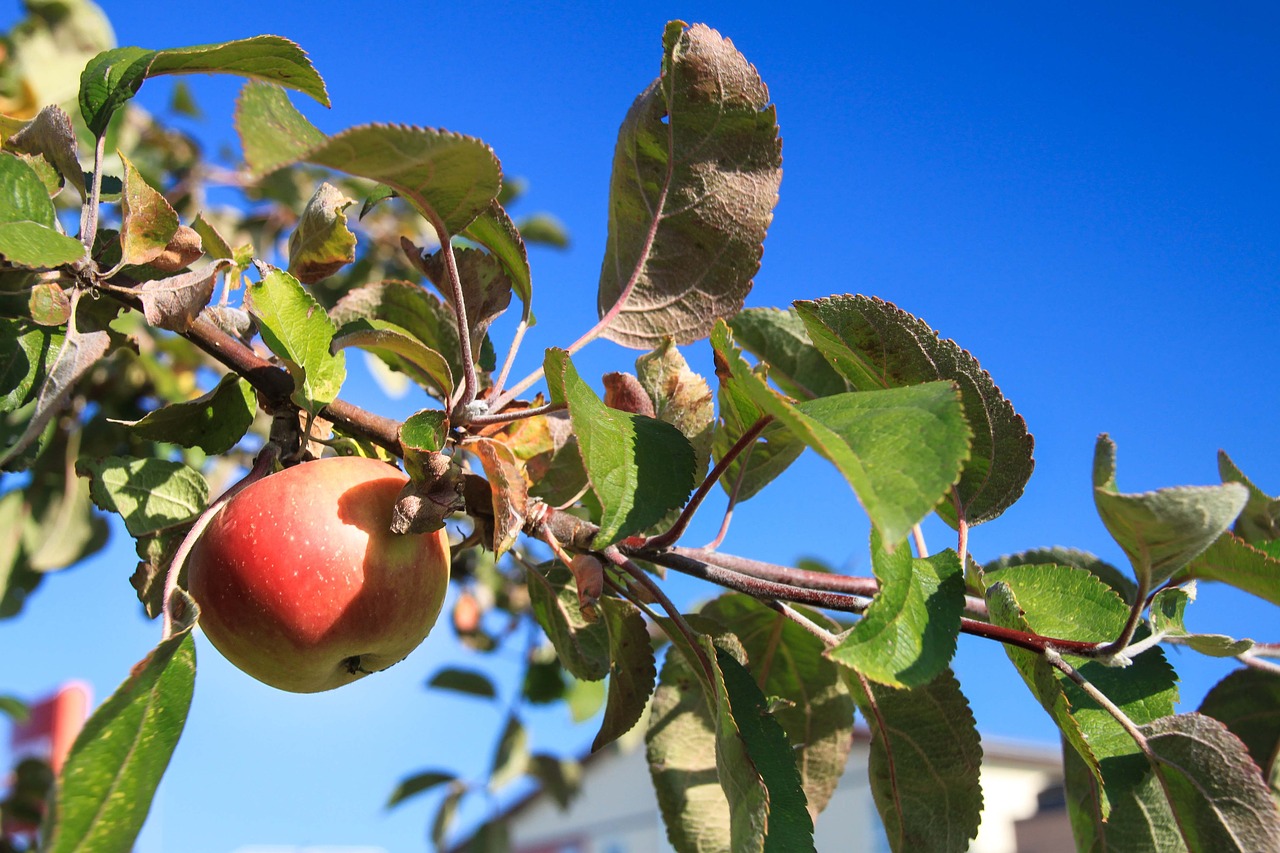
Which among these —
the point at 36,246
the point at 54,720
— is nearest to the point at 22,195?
the point at 36,246

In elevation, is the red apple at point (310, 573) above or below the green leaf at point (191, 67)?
below

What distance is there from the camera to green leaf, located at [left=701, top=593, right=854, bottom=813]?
1.19 metres

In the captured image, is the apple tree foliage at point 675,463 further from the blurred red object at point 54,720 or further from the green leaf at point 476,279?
the blurred red object at point 54,720

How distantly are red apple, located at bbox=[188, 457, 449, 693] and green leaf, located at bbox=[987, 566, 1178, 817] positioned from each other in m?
0.50

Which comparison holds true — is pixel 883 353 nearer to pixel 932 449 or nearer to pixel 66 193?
pixel 932 449

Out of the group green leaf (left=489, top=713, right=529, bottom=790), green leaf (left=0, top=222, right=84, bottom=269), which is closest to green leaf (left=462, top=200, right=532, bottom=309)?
green leaf (left=0, top=222, right=84, bottom=269)

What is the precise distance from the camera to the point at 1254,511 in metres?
1.14

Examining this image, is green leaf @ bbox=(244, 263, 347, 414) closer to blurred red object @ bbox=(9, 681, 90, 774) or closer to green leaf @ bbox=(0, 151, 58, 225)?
green leaf @ bbox=(0, 151, 58, 225)

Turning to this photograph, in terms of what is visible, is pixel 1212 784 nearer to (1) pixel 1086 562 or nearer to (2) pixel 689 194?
(1) pixel 1086 562

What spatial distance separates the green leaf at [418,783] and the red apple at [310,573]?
7.18 ft

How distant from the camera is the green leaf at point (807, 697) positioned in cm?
119

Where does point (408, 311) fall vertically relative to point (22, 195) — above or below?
above

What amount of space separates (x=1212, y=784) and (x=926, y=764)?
0.81 feet

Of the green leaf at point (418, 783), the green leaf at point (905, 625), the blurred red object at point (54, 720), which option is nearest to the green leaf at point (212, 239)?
the green leaf at point (905, 625)
